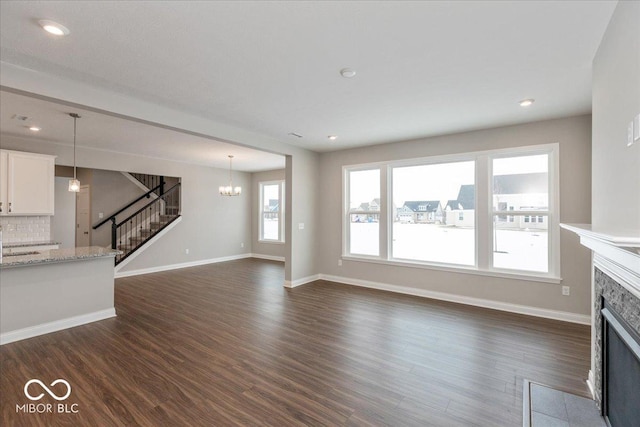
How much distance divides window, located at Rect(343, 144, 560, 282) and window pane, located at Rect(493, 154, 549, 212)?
0.01 meters

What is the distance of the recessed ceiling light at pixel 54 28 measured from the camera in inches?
79.2

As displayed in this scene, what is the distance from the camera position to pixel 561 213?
400 centimetres

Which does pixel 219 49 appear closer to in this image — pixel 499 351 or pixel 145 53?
pixel 145 53

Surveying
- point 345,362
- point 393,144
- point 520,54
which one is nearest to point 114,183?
point 393,144

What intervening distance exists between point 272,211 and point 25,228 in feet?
18.1

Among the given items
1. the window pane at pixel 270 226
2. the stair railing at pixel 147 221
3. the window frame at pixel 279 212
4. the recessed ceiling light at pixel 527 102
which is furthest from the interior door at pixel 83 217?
the recessed ceiling light at pixel 527 102

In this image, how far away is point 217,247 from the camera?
340 inches

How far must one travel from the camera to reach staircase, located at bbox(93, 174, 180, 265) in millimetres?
7622

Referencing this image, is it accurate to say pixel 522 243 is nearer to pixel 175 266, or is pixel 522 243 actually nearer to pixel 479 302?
pixel 479 302

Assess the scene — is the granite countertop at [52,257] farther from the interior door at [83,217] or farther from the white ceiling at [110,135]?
the interior door at [83,217]

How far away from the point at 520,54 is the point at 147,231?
334 inches

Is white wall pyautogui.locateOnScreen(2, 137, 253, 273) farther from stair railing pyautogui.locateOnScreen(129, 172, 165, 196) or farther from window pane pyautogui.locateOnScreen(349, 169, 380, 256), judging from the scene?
window pane pyautogui.locateOnScreen(349, 169, 380, 256)

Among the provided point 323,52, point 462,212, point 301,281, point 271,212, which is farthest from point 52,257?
point 271,212

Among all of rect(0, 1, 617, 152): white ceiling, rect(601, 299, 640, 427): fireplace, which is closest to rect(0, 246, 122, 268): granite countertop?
rect(0, 1, 617, 152): white ceiling
